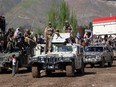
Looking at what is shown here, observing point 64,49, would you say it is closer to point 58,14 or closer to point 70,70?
point 70,70

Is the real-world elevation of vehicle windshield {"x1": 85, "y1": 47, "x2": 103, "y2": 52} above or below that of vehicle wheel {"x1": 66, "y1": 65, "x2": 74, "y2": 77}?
above

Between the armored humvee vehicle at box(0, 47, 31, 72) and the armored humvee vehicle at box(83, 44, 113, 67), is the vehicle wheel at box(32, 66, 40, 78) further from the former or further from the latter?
the armored humvee vehicle at box(83, 44, 113, 67)

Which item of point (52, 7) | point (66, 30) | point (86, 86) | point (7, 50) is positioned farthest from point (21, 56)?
point (52, 7)

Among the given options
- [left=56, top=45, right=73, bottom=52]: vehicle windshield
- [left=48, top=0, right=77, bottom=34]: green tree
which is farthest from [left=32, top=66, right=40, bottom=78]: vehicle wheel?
[left=48, top=0, right=77, bottom=34]: green tree

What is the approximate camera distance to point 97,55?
29641mm

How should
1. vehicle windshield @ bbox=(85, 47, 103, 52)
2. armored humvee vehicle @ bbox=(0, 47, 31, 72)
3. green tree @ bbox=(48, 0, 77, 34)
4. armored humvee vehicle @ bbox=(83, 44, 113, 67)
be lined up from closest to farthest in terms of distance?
armored humvee vehicle @ bbox=(0, 47, 31, 72) < armored humvee vehicle @ bbox=(83, 44, 113, 67) < vehicle windshield @ bbox=(85, 47, 103, 52) < green tree @ bbox=(48, 0, 77, 34)

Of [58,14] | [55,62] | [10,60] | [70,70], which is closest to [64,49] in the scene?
[55,62]

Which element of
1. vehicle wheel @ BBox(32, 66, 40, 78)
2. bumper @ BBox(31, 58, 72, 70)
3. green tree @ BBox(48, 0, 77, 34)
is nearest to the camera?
bumper @ BBox(31, 58, 72, 70)

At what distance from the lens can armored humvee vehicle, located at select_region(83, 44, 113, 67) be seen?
96.2 feet

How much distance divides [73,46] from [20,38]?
4.62 metres

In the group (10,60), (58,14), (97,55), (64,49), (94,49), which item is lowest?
(10,60)

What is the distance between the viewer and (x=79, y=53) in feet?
76.2

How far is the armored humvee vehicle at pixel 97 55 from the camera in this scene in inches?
1154

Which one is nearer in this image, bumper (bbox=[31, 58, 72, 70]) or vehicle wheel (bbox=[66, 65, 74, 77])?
vehicle wheel (bbox=[66, 65, 74, 77])
